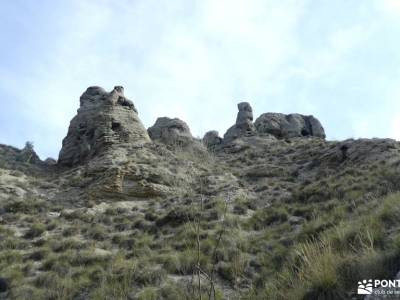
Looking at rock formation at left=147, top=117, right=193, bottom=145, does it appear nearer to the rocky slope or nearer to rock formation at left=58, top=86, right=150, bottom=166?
the rocky slope

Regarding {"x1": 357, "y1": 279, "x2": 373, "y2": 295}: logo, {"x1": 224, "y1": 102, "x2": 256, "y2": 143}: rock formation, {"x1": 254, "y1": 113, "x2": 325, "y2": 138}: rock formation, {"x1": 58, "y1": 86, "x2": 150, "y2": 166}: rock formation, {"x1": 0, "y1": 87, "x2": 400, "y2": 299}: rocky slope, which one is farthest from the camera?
{"x1": 254, "y1": 113, "x2": 325, "y2": 138}: rock formation

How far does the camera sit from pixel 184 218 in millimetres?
17422

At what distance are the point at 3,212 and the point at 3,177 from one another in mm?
5461

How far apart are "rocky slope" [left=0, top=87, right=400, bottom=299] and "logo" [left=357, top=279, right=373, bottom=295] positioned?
217 millimetres

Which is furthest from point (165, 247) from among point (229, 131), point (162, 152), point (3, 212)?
point (229, 131)

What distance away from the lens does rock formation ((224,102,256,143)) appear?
47.7 metres

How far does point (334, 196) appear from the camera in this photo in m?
16.6

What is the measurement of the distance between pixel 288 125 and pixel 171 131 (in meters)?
16.2

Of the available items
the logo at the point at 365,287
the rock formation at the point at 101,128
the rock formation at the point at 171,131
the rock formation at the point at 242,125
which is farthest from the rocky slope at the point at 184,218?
the rock formation at the point at 242,125

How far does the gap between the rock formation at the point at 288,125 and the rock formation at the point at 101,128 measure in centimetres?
1878

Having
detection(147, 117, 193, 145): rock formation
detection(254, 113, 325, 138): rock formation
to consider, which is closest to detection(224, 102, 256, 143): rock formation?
detection(254, 113, 325, 138): rock formation

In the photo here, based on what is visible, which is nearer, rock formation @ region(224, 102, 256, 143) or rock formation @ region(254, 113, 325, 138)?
rock formation @ region(224, 102, 256, 143)

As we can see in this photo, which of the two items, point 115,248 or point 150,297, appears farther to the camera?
point 115,248

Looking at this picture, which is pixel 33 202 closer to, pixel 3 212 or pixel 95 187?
pixel 3 212
